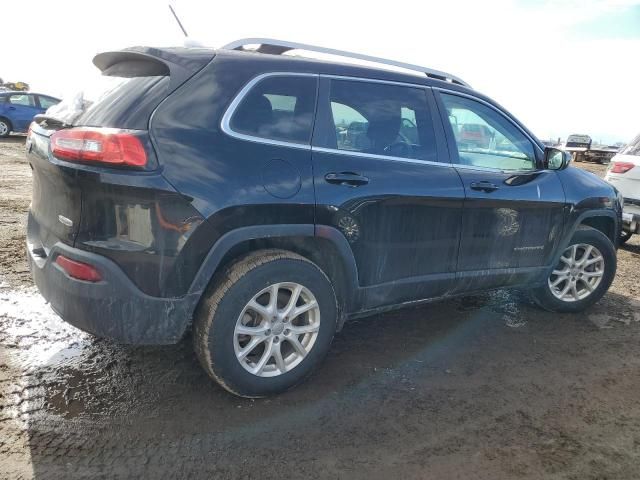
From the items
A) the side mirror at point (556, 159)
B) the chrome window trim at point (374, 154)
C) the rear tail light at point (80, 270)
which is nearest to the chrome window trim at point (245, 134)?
the chrome window trim at point (374, 154)

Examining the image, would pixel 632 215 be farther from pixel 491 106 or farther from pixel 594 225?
pixel 491 106

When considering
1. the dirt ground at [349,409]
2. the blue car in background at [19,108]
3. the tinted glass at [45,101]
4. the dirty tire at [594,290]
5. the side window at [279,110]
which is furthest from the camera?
the tinted glass at [45,101]

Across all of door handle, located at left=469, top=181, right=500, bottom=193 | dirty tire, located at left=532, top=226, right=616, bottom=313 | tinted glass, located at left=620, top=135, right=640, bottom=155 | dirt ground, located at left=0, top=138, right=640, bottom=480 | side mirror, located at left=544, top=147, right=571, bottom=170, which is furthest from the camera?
tinted glass, located at left=620, top=135, right=640, bottom=155

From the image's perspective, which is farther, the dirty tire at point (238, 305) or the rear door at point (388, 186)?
the rear door at point (388, 186)

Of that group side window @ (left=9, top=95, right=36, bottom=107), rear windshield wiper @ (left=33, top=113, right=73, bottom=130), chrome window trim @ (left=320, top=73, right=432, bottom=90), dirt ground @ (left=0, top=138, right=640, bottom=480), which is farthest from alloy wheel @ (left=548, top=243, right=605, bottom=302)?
side window @ (left=9, top=95, right=36, bottom=107)

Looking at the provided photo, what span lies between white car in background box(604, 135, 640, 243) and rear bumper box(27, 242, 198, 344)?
6.44 metres

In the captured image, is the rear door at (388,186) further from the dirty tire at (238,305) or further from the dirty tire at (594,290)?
the dirty tire at (594,290)

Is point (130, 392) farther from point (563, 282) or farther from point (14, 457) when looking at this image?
point (563, 282)

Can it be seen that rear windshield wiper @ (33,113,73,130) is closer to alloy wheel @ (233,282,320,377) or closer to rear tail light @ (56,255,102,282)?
rear tail light @ (56,255,102,282)

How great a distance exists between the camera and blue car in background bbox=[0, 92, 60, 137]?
56.5 ft

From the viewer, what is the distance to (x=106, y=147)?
7.87 ft

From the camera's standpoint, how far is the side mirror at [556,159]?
13.4 feet

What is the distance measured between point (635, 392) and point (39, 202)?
374cm

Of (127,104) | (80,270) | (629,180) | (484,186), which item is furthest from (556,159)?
(629,180)
